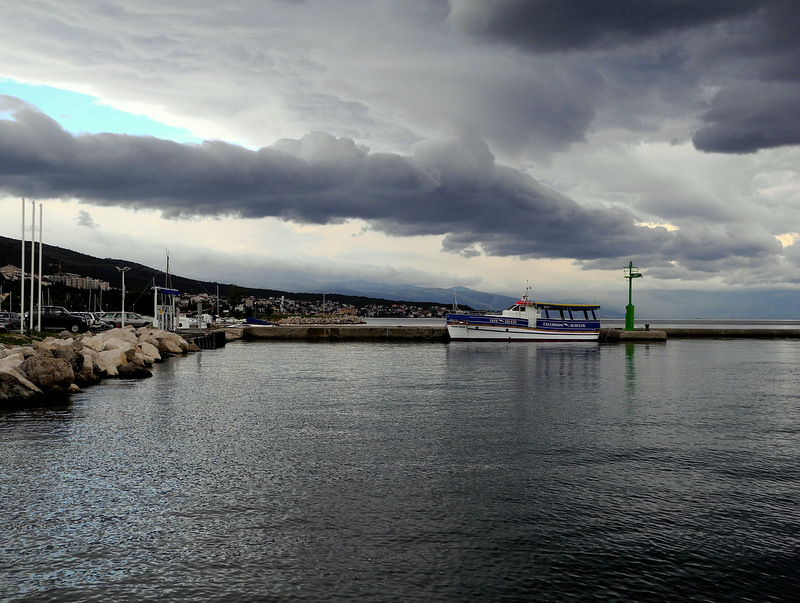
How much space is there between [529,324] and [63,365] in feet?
185

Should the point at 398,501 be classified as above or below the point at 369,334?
above

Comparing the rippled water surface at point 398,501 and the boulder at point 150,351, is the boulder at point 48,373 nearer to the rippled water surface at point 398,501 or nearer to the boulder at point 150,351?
the rippled water surface at point 398,501

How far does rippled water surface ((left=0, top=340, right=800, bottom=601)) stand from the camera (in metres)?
7.47

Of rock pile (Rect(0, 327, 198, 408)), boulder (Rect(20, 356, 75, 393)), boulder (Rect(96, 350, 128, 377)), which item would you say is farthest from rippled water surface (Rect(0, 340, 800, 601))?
boulder (Rect(96, 350, 128, 377))

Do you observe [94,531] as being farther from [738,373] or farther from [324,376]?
[738,373]

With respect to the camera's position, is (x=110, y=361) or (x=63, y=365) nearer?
(x=63, y=365)

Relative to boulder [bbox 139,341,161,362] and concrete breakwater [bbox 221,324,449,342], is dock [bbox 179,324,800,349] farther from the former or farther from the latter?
boulder [bbox 139,341,161,362]

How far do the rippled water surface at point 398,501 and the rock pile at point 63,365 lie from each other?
1.88 metres

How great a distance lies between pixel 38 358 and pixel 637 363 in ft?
117

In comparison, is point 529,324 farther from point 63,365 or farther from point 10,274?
point 10,274

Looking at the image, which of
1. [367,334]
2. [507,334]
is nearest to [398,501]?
[507,334]

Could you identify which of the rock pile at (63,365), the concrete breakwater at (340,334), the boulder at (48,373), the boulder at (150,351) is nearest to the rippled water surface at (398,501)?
the rock pile at (63,365)

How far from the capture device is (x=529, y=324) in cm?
7338

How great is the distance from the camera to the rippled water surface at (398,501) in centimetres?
747
